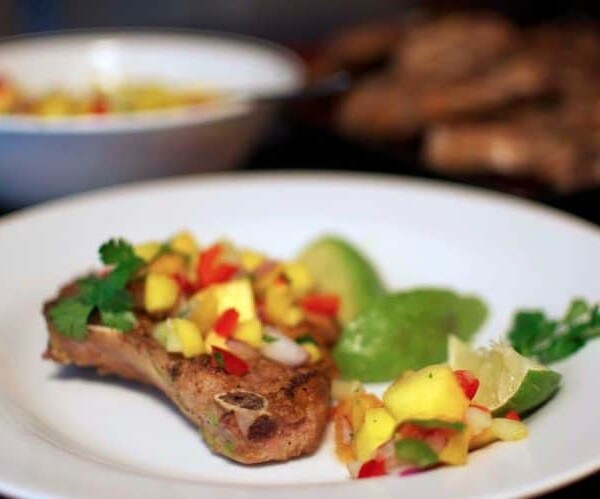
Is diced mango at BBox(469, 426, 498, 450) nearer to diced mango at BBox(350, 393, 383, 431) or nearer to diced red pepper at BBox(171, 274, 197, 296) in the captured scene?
diced mango at BBox(350, 393, 383, 431)

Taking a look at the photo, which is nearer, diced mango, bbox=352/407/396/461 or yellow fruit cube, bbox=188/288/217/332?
diced mango, bbox=352/407/396/461

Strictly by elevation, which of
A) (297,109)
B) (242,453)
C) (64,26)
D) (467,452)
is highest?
(467,452)

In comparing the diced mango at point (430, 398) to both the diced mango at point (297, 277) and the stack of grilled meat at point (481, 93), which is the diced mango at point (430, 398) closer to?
the diced mango at point (297, 277)

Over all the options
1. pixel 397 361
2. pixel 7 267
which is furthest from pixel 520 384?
pixel 7 267

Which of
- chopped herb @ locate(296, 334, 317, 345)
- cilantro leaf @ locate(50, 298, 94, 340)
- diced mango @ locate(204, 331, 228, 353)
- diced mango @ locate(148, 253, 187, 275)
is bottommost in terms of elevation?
chopped herb @ locate(296, 334, 317, 345)

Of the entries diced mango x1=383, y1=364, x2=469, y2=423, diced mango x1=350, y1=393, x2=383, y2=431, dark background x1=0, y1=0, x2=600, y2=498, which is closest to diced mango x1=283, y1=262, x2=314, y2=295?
diced mango x1=350, y1=393, x2=383, y2=431

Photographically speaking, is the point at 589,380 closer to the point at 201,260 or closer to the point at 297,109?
the point at 201,260

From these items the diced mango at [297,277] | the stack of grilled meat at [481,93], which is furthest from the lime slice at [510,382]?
the stack of grilled meat at [481,93]
